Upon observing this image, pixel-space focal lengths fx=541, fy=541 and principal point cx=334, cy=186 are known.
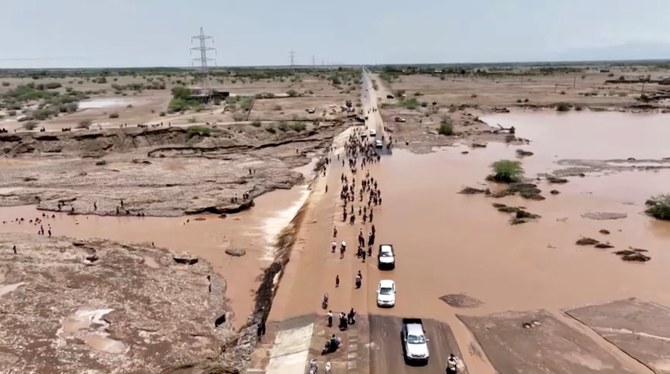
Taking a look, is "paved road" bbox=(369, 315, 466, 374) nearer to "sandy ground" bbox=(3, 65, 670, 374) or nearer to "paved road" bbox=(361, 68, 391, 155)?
"sandy ground" bbox=(3, 65, 670, 374)

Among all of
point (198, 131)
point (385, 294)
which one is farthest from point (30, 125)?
point (385, 294)

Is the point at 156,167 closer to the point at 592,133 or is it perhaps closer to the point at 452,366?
the point at 452,366

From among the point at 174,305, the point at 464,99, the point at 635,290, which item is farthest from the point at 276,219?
the point at 464,99

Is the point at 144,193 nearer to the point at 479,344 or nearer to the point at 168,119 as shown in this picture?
the point at 479,344

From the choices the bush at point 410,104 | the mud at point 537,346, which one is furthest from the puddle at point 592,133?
the mud at point 537,346

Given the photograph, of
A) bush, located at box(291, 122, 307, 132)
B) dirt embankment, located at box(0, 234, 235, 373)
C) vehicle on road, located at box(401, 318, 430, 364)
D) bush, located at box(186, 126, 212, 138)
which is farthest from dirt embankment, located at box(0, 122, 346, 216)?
vehicle on road, located at box(401, 318, 430, 364)

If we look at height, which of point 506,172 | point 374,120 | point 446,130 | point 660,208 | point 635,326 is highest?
point 374,120
